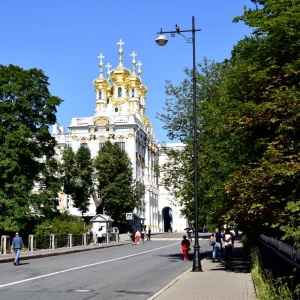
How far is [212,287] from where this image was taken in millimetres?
14875

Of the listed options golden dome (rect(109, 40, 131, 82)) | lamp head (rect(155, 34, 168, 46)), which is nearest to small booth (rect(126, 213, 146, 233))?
golden dome (rect(109, 40, 131, 82))

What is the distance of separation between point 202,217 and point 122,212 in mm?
43712

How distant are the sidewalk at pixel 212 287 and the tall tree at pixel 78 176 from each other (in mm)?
51348

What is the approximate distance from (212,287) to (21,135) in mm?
29430

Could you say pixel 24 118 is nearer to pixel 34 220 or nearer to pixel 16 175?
pixel 16 175

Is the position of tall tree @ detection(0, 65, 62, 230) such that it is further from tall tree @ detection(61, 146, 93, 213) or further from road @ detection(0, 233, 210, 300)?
tall tree @ detection(61, 146, 93, 213)

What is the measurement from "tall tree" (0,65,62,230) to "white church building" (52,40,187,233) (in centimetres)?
4502

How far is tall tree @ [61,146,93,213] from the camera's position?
7031cm

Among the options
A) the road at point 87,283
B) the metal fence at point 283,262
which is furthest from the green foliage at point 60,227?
the metal fence at point 283,262

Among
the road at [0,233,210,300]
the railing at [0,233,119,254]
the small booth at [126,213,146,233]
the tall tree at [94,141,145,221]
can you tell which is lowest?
the road at [0,233,210,300]

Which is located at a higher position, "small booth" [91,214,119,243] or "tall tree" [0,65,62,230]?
"tall tree" [0,65,62,230]

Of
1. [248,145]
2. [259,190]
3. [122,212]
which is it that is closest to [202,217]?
[248,145]

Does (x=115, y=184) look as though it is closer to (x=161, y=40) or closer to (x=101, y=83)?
(x=101, y=83)

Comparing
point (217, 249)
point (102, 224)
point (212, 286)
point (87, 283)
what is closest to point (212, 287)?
point (212, 286)
